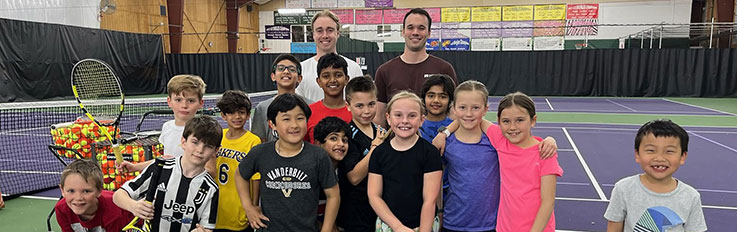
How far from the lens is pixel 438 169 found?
2.51 meters

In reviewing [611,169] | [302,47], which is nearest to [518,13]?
[302,47]

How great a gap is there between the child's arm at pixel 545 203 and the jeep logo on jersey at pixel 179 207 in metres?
1.94

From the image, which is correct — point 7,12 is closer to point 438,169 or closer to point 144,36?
point 144,36

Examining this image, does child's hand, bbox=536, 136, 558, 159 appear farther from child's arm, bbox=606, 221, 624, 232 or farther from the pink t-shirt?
child's arm, bbox=606, 221, 624, 232

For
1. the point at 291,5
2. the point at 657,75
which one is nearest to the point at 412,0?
the point at 291,5

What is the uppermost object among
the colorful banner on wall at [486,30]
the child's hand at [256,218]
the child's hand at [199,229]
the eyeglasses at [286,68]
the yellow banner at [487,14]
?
the yellow banner at [487,14]

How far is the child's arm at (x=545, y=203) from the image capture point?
8.00 feet

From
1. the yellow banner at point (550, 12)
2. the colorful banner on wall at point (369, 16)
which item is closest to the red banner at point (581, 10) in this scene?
the yellow banner at point (550, 12)

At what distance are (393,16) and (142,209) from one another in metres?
23.0

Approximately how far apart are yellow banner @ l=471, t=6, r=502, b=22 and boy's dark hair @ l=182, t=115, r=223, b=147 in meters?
21.9

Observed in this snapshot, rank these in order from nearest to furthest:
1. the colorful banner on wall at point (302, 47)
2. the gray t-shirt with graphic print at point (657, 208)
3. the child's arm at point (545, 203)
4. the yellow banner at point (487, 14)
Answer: the gray t-shirt with graphic print at point (657, 208) < the child's arm at point (545, 203) < the yellow banner at point (487, 14) < the colorful banner on wall at point (302, 47)

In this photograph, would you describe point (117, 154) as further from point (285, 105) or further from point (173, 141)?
point (285, 105)

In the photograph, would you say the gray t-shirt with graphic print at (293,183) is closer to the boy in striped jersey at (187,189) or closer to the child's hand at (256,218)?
the child's hand at (256,218)

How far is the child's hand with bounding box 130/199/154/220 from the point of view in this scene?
98.9 inches
